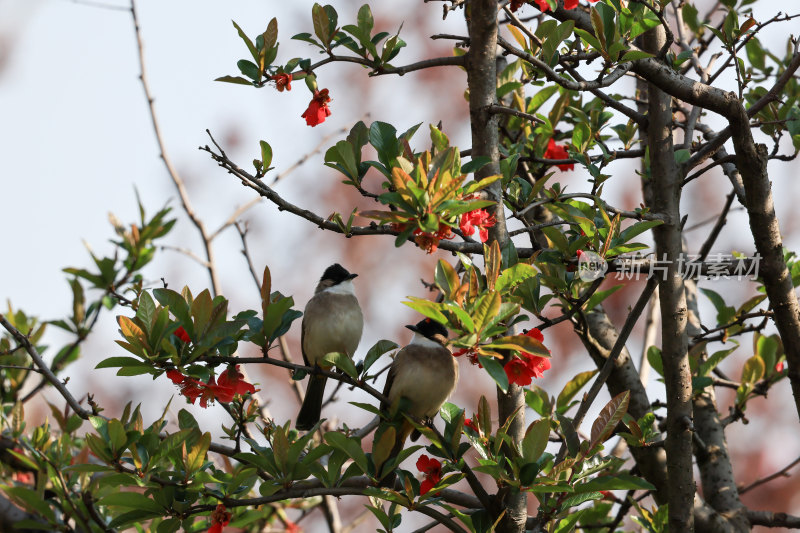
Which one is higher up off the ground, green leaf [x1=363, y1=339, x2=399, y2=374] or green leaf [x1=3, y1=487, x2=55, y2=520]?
green leaf [x1=363, y1=339, x2=399, y2=374]

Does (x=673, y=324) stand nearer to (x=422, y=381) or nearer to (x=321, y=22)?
(x=422, y=381)

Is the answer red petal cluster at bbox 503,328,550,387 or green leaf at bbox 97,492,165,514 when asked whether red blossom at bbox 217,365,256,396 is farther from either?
red petal cluster at bbox 503,328,550,387

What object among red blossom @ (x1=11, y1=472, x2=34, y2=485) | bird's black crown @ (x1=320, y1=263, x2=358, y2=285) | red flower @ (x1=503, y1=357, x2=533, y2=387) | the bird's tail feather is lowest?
red blossom @ (x1=11, y1=472, x2=34, y2=485)

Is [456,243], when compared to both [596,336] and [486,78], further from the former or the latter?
[596,336]

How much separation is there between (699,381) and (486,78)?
1547mm

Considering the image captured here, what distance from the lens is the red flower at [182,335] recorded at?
2256 millimetres

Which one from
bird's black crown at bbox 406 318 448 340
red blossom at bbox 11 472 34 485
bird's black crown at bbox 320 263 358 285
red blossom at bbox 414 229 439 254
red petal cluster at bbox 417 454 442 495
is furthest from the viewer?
bird's black crown at bbox 320 263 358 285

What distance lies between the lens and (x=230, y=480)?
8.52 feet

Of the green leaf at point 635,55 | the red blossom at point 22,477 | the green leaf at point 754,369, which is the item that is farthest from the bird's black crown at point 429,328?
the red blossom at point 22,477

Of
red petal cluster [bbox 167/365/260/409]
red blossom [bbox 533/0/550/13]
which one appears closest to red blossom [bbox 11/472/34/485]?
red petal cluster [bbox 167/365/260/409]

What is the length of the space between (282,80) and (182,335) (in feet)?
3.20

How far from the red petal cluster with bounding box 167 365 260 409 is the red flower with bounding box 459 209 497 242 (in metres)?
0.80

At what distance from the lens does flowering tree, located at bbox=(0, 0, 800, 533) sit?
222cm

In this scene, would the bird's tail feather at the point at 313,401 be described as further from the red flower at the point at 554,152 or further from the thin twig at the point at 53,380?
the red flower at the point at 554,152
